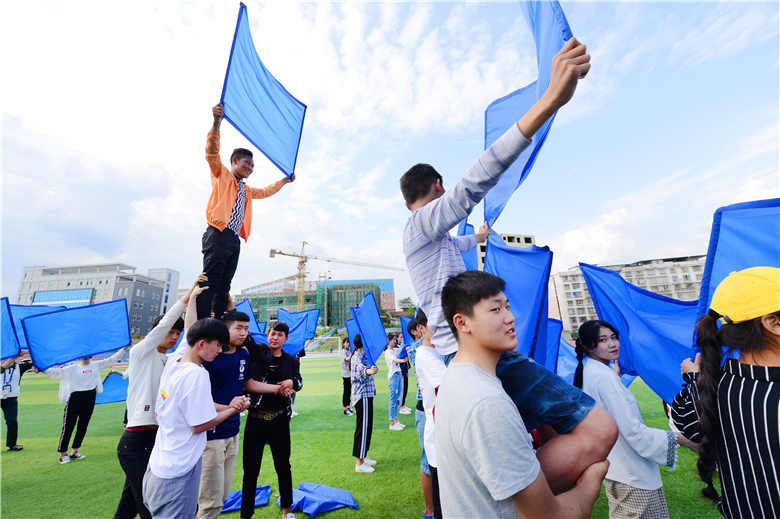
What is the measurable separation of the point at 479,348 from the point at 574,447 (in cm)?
43

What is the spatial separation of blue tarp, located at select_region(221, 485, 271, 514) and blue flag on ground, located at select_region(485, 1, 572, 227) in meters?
4.57

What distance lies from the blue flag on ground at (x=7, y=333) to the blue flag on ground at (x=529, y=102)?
→ 8166 mm

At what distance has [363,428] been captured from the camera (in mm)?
5512

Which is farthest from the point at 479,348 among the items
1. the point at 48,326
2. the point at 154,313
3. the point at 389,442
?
the point at 154,313

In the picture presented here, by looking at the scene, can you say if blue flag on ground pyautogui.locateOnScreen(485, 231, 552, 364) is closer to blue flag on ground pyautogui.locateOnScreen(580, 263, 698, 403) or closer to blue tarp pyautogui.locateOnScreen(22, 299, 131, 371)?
blue flag on ground pyautogui.locateOnScreen(580, 263, 698, 403)

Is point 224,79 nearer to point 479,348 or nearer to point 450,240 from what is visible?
point 450,240

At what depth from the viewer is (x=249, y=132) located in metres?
3.12

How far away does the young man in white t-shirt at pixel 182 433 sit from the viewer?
2510 millimetres

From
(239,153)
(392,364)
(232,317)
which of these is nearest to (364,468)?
(392,364)

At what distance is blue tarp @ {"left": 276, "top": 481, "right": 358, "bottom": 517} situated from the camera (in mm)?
4086

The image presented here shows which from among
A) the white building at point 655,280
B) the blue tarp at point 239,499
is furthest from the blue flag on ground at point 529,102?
the white building at point 655,280

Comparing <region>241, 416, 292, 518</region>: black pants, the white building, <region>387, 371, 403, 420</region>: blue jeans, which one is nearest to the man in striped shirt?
<region>241, 416, 292, 518</region>: black pants

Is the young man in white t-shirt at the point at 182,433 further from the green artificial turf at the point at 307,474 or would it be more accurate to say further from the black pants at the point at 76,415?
the black pants at the point at 76,415

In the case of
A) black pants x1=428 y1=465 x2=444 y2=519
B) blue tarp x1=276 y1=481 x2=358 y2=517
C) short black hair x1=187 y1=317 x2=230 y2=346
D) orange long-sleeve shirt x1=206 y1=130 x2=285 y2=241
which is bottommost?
blue tarp x1=276 y1=481 x2=358 y2=517
